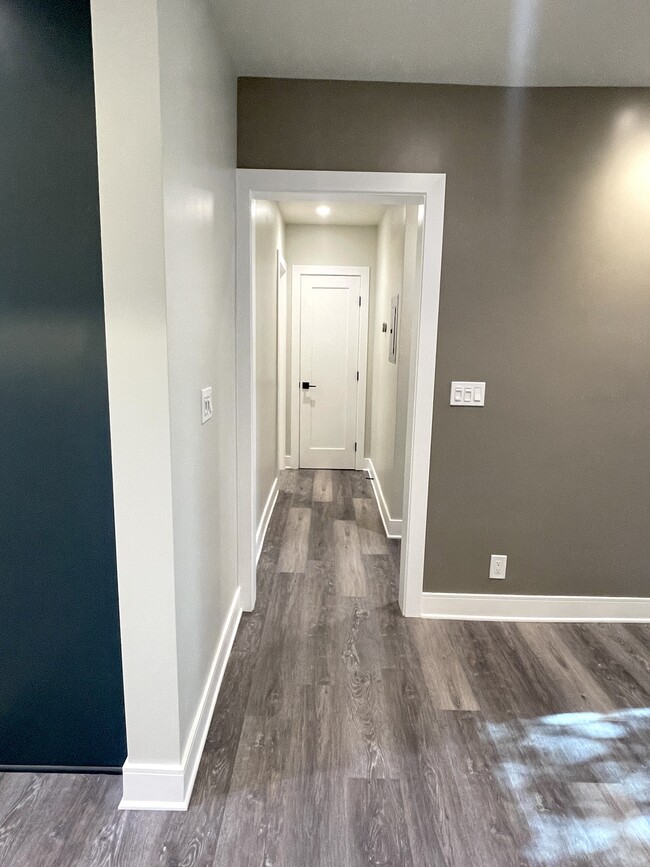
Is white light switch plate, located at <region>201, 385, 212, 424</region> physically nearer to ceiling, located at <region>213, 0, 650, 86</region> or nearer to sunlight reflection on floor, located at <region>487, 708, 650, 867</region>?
ceiling, located at <region>213, 0, 650, 86</region>

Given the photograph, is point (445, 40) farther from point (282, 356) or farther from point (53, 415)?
point (282, 356)

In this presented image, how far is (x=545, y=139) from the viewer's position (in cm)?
234

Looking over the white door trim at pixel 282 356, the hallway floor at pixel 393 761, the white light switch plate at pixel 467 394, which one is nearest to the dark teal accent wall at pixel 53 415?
the hallway floor at pixel 393 761

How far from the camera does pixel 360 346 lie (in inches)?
215

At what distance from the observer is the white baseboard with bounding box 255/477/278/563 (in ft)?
10.8

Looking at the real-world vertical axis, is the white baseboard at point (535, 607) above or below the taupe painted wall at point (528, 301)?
below

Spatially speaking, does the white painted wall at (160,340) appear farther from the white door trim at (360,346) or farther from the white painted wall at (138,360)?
the white door trim at (360,346)

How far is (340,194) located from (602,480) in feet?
6.08

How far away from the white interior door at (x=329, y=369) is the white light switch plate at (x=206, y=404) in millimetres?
3626

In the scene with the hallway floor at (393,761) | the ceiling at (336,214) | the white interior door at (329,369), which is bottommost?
the hallway floor at (393,761)

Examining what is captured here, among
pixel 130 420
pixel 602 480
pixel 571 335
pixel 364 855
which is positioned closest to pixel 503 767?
pixel 364 855

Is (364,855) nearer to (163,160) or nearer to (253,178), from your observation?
(163,160)

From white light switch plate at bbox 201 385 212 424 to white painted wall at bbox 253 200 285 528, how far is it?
1214 millimetres

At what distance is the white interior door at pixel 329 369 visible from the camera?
536 cm
